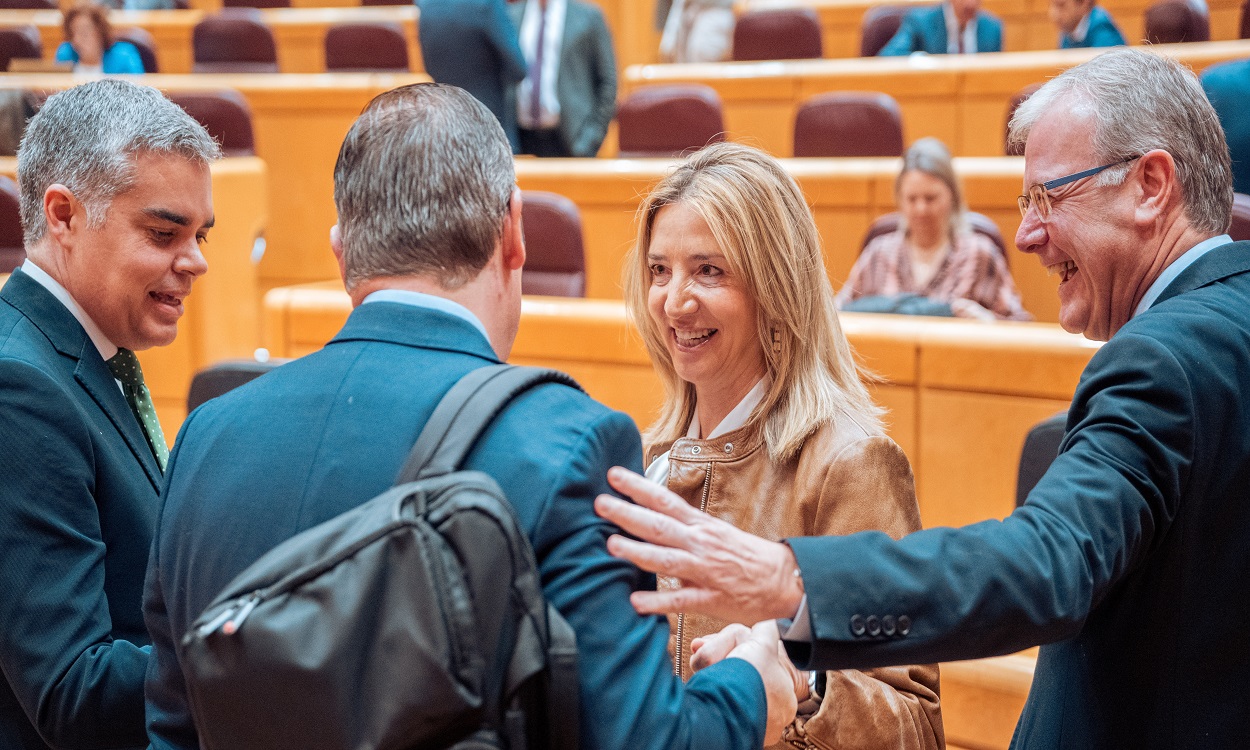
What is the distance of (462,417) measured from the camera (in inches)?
37.9

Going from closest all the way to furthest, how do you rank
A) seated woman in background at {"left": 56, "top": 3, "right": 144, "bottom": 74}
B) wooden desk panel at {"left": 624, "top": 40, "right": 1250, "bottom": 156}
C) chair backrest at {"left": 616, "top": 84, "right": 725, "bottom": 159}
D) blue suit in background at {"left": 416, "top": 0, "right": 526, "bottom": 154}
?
blue suit in background at {"left": 416, "top": 0, "right": 526, "bottom": 154} < chair backrest at {"left": 616, "top": 84, "right": 725, "bottom": 159} < wooden desk panel at {"left": 624, "top": 40, "right": 1250, "bottom": 156} < seated woman in background at {"left": 56, "top": 3, "right": 144, "bottom": 74}

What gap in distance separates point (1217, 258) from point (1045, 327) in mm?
1666

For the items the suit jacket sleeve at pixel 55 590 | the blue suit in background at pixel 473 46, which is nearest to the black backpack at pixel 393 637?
the suit jacket sleeve at pixel 55 590

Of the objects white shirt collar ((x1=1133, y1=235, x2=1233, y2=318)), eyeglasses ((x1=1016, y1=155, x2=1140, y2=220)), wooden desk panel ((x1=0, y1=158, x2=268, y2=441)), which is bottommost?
wooden desk panel ((x1=0, y1=158, x2=268, y2=441))

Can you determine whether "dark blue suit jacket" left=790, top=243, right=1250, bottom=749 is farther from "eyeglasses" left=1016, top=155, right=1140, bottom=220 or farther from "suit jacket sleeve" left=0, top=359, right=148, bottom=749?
"suit jacket sleeve" left=0, top=359, right=148, bottom=749

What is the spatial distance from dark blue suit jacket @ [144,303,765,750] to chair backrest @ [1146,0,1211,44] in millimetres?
5638

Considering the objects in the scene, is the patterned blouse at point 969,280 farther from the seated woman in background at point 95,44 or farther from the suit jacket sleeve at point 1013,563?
the seated woman in background at point 95,44

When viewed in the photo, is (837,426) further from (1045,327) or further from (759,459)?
(1045,327)

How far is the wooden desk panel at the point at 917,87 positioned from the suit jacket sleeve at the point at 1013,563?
468 centimetres

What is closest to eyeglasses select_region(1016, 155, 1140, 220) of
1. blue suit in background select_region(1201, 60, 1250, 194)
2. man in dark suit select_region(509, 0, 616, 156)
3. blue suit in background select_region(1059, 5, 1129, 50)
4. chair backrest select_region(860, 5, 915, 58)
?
blue suit in background select_region(1201, 60, 1250, 194)

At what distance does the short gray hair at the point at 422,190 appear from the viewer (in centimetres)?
108

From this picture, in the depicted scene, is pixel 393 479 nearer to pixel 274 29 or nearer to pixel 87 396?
pixel 87 396

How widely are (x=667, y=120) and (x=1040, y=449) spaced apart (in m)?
4.00

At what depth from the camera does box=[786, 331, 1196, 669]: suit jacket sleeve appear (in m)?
1.04
